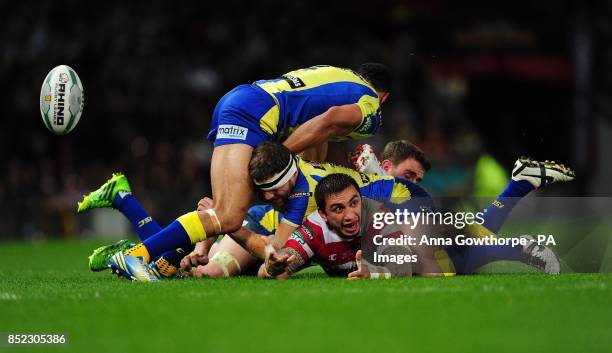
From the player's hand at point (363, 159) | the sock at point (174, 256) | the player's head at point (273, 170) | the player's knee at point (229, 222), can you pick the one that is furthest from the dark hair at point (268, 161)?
the player's hand at point (363, 159)

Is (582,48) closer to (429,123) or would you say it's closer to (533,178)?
(429,123)

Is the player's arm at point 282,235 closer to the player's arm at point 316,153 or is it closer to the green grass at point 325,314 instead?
the green grass at point 325,314

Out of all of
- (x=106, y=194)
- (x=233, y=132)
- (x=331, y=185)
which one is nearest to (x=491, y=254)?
(x=331, y=185)

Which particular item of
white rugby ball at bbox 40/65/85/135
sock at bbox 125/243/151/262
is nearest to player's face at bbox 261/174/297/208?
sock at bbox 125/243/151/262

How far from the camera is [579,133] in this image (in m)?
19.2

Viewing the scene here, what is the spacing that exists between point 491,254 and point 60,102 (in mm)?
3463

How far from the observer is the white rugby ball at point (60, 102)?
8.16 meters

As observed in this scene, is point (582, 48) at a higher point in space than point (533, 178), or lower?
higher

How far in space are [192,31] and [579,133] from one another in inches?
284

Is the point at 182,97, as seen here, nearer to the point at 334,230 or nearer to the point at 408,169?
the point at 408,169

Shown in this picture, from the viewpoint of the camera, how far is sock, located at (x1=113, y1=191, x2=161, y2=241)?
8117 millimetres

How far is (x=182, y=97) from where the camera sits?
18375 millimetres

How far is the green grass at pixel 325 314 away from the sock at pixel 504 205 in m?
0.37

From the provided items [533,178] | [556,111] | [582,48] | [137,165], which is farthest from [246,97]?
[556,111]
